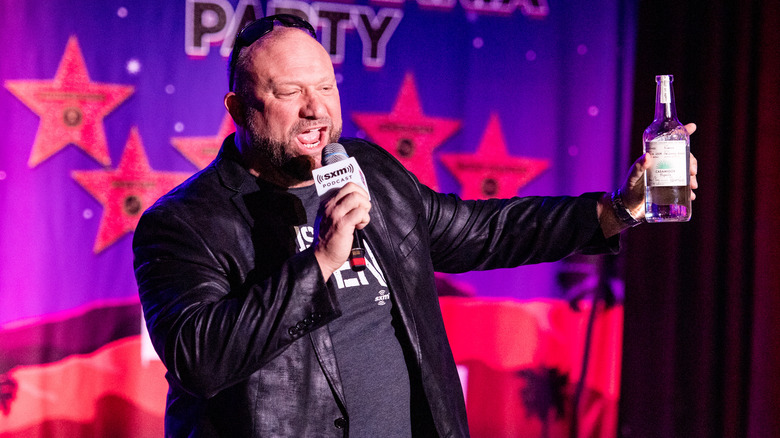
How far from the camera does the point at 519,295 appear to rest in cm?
332

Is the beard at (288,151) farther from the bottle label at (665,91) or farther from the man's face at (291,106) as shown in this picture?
the bottle label at (665,91)

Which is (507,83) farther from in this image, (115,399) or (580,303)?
(115,399)

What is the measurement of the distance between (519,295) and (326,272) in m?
2.18

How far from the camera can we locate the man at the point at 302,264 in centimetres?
125

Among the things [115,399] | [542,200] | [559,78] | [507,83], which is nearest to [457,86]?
[507,83]

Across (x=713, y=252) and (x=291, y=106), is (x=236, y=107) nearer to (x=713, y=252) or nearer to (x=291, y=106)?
(x=291, y=106)

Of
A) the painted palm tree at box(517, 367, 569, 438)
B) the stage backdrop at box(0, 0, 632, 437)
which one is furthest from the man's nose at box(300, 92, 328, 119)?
the painted palm tree at box(517, 367, 569, 438)

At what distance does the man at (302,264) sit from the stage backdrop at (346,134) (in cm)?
147

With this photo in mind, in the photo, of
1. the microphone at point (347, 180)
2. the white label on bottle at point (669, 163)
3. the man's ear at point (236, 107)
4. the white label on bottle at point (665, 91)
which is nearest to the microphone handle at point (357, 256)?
the microphone at point (347, 180)

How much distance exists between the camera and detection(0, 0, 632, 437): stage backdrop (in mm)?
2904

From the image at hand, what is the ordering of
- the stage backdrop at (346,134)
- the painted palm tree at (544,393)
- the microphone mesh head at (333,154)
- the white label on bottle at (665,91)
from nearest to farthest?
1. the microphone mesh head at (333,154)
2. the white label on bottle at (665,91)
3. the stage backdrop at (346,134)
4. the painted palm tree at (544,393)

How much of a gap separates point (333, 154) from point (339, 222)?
22 centimetres

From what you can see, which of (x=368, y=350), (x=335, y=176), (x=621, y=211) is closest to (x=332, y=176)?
(x=335, y=176)

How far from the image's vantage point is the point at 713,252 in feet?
10.3
